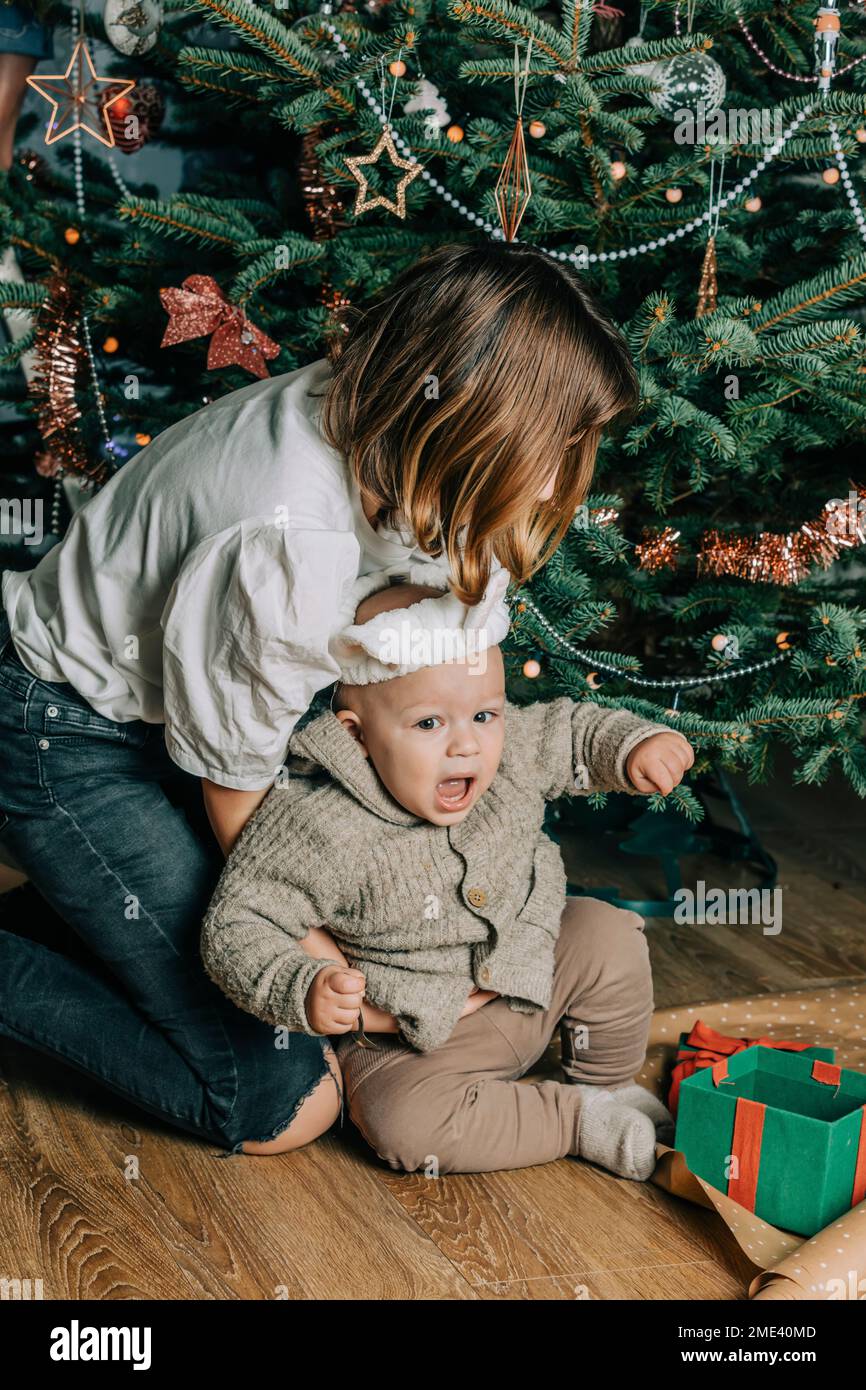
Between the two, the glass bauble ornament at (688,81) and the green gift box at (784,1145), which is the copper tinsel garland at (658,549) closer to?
the glass bauble ornament at (688,81)

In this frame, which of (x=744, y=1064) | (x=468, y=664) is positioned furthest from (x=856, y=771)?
(x=468, y=664)

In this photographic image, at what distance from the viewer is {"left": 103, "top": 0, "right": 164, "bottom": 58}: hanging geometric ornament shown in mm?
1654

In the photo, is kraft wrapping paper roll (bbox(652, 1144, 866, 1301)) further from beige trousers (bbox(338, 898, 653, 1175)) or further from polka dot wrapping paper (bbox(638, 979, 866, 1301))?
beige trousers (bbox(338, 898, 653, 1175))

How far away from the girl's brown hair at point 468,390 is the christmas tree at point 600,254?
1.19ft

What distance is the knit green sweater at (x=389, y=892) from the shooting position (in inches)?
45.5

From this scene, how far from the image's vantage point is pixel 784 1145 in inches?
45.2

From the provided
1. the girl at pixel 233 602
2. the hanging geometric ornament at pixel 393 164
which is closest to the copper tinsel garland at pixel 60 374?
the hanging geometric ornament at pixel 393 164

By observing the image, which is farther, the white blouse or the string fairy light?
the string fairy light

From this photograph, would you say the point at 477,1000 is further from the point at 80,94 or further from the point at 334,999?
the point at 80,94

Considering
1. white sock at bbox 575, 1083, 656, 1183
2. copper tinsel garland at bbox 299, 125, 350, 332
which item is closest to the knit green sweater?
white sock at bbox 575, 1083, 656, 1183

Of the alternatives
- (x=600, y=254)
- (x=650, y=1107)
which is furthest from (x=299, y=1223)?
(x=600, y=254)

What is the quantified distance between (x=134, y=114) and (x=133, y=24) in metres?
0.13

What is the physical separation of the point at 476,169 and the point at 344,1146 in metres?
1.12

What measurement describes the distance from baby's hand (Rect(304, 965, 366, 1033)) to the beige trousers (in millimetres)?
188
